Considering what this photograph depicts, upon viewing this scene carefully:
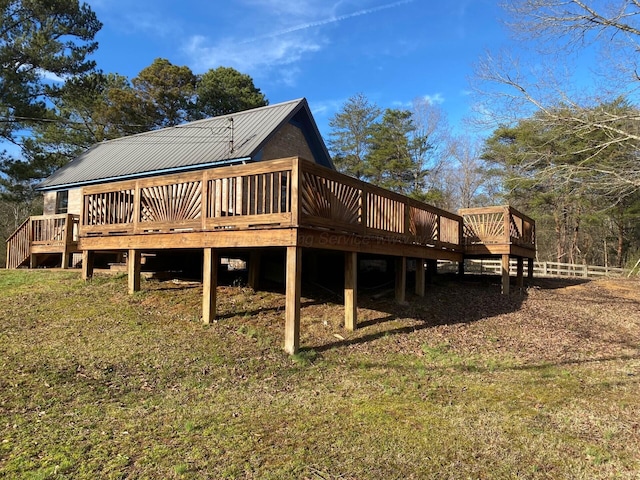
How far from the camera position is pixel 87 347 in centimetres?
613

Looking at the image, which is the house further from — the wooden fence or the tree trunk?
the tree trunk

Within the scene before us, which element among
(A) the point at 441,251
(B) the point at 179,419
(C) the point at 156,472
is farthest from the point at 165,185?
(A) the point at 441,251

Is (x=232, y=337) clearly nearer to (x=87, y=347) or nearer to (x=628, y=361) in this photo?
(x=87, y=347)

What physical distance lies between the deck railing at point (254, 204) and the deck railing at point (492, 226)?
388 cm

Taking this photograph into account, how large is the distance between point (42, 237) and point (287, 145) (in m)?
7.74

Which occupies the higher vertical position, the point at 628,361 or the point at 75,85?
the point at 75,85

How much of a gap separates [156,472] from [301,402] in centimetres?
182

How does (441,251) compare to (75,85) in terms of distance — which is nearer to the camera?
(441,251)

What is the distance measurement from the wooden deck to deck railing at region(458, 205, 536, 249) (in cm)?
312

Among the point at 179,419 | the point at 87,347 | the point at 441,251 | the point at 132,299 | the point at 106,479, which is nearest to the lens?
the point at 106,479

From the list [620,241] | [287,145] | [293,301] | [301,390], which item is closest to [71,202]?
[287,145]

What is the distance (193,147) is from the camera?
48.9 feet

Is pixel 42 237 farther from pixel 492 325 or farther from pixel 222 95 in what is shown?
pixel 222 95

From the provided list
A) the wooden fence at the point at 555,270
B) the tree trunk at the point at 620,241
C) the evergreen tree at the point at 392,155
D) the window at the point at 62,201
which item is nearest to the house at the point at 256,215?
the window at the point at 62,201
